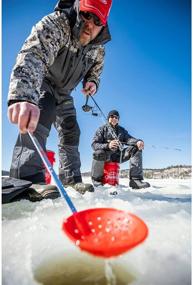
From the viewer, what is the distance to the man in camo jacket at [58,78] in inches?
60.8

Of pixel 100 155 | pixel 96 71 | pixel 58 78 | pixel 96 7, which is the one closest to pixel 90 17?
pixel 96 7

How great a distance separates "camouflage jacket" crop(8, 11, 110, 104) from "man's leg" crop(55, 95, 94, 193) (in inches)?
9.3

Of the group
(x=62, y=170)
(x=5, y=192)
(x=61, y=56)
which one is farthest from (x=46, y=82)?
(x=5, y=192)

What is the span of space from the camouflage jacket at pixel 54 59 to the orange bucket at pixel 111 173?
1967 millimetres

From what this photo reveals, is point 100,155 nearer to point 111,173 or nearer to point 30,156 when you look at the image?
point 111,173

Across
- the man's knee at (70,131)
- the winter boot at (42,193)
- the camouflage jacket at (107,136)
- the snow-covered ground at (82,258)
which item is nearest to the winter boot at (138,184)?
the camouflage jacket at (107,136)

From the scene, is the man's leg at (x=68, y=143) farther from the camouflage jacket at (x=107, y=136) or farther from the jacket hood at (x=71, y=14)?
the camouflage jacket at (x=107, y=136)

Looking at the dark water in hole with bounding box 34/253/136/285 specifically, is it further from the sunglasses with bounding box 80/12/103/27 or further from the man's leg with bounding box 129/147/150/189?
the man's leg with bounding box 129/147/150/189

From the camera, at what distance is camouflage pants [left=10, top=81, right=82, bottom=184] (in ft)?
7.05

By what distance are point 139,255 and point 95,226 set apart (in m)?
0.19

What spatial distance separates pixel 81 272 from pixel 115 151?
3996mm

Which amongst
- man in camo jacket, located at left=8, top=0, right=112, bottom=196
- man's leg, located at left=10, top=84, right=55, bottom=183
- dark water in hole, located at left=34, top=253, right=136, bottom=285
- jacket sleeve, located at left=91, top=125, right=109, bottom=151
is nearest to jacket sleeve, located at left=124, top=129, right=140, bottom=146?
jacket sleeve, located at left=91, top=125, right=109, bottom=151

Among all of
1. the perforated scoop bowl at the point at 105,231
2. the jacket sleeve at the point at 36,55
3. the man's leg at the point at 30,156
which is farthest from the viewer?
the man's leg at the point at 30,156

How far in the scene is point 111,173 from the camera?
4566 millimetres
